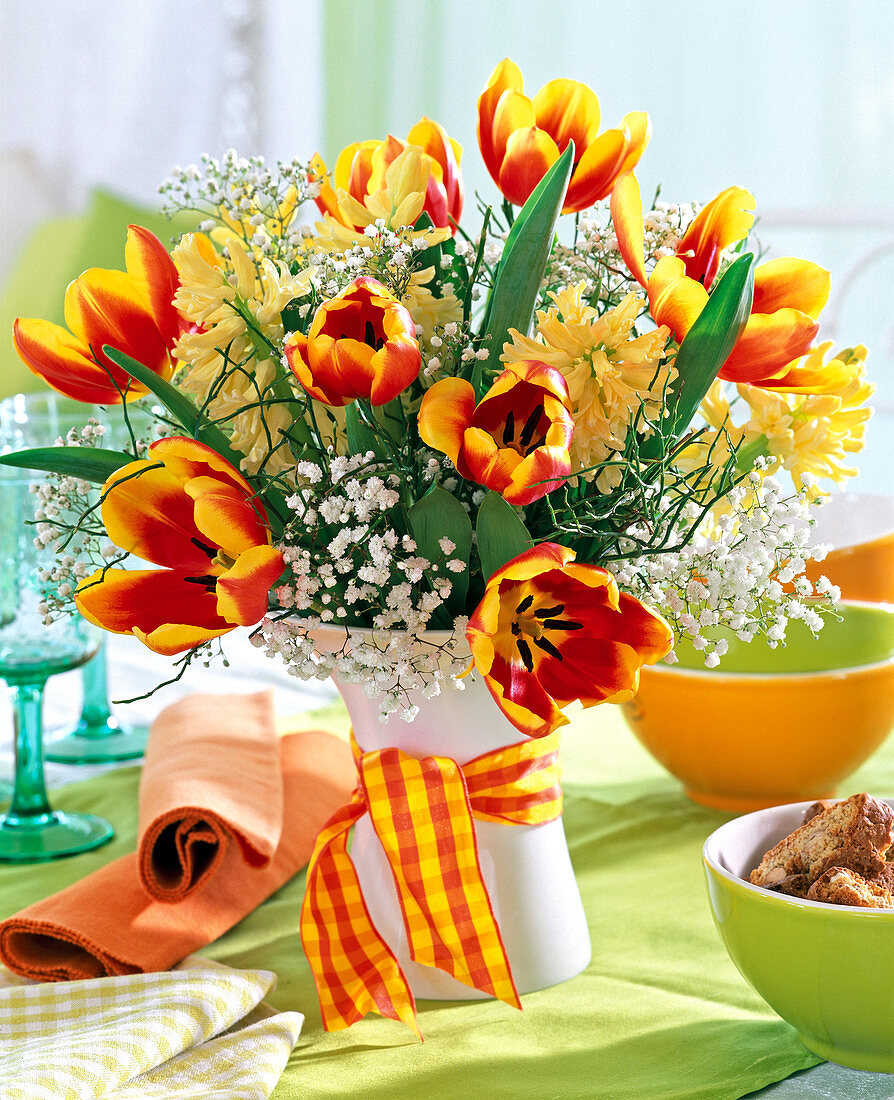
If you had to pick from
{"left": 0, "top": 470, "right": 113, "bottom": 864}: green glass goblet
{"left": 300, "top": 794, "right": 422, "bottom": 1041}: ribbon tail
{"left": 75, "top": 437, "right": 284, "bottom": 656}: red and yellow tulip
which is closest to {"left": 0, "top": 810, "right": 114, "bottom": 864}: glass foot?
{"left": 0, "top": 470, "right": 113, "bottom": 864}: green glass goblet

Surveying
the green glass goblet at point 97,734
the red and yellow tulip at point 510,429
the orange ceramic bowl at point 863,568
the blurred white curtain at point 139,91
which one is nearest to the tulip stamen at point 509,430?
the red and yellow tulip at point 510,429

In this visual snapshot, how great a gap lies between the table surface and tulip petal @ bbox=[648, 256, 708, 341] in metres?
0.35

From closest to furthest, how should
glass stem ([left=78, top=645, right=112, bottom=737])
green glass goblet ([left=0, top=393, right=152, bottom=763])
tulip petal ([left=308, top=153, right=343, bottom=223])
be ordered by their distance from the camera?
1. tulip petal ([left=308, top=153, right=343, bottom=223])
2. green glass goblet ([left=0, top=393, right=152, bottom=763])
3. glass stem ([left=78, top=645, right=112, bottom=737])

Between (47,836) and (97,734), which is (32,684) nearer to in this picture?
(47,836)

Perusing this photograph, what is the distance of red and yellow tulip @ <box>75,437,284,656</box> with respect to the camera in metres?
0.50

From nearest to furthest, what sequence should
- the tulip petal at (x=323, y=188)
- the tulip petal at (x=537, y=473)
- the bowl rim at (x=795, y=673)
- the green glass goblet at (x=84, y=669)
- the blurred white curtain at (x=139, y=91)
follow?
the tulip petal at (x=537, y=473), the tulip petal at (x=323, y=188), the bowl rim at (x=795, y=673), the green glass goblet at (x=84, y=669), the blurred white curtain at (x=139, y=91)

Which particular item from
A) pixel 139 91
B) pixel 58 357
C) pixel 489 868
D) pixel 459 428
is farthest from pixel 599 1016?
pixel 139 91

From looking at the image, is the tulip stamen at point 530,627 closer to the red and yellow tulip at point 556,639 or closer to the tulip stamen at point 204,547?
the red and yellow tulip at point 556,639

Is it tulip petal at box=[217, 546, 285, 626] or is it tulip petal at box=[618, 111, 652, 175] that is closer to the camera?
tulip petal at box=[217, 546, 285, 626]

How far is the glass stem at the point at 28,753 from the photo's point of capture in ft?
3.03

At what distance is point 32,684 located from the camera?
36.3 inches

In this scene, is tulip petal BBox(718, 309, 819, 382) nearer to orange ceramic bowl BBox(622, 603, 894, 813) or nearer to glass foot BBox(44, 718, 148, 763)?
orange ceramic bowl BBox(622, 603, 894, 813)

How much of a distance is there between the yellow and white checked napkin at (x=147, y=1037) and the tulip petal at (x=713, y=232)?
1.39ft

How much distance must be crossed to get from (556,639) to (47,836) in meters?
0.55
